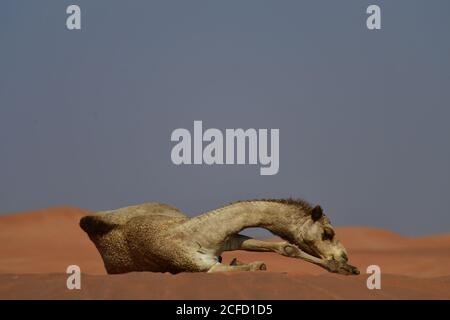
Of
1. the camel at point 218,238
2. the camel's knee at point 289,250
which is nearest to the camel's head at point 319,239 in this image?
the camel at point 218,238

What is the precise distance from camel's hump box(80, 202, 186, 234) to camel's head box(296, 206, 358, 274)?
2.70 meters

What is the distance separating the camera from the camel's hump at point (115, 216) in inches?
669

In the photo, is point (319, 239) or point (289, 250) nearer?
point (289, 250)

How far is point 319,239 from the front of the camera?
1625 cm

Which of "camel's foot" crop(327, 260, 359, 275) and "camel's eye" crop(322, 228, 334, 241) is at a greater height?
"camel's eye" crop(322, 228, 334, 241)

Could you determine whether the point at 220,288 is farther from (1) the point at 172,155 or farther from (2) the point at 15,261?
(2) the point at 15,261

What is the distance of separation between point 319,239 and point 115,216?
3.72m

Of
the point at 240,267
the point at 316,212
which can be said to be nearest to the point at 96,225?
the point at 240,267

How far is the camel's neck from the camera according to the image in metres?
15.9

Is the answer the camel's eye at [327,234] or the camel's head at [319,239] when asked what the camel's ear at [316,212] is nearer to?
the camel's head at [319,239]

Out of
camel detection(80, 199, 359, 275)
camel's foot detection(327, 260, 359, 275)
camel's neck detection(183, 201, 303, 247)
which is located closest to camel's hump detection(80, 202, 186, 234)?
camel detection(80, 199, 359, 275)

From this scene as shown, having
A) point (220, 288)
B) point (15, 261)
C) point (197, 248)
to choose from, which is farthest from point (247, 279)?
point (15, 261)

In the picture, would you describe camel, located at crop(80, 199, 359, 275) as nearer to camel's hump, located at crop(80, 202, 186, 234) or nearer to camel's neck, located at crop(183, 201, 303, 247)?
camel's neck, located at crop(183, 201, 303, 247)

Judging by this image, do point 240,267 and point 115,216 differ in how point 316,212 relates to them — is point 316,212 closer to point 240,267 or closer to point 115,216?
point 240,267
